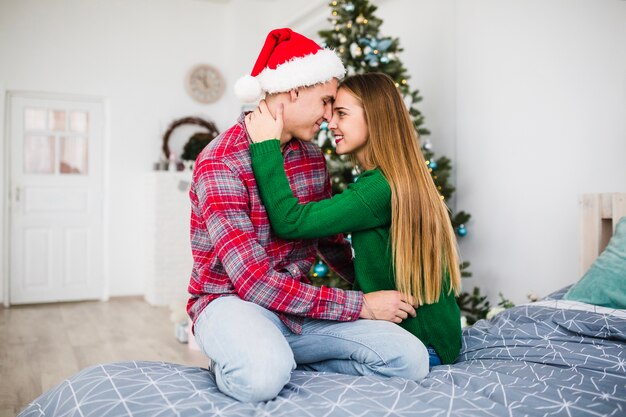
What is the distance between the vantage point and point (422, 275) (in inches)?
65.6

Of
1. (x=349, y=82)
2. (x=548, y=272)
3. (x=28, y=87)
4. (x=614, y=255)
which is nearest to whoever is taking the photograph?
(x=349, y=82)

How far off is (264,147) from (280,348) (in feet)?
1.94

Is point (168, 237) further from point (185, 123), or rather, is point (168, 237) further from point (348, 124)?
point (348, 124)

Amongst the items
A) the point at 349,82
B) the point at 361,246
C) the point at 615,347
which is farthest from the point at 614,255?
the point at 349,82

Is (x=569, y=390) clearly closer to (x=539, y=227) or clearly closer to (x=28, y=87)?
(x=539, y=227)

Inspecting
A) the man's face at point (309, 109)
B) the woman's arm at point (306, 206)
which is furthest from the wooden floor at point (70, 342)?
the man's face at point (309, 109)

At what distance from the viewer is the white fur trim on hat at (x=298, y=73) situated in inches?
70.4

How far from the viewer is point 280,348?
137cm

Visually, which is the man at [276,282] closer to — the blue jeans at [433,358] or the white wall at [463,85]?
the blue jeans at [433,358]

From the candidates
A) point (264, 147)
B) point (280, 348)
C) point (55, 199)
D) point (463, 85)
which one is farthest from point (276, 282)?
point (55, 199)

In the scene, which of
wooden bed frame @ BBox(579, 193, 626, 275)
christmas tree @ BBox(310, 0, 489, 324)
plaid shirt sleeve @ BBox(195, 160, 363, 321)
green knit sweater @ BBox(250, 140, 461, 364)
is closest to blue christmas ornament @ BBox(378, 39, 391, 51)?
christmas tree @ BBox(310, 0, 489, 324)

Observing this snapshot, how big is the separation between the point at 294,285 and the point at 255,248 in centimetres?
15

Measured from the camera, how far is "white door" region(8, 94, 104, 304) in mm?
5297

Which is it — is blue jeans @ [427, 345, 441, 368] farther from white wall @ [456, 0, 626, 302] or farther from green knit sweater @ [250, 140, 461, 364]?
white wall @ [456, 0, 626, 302]
